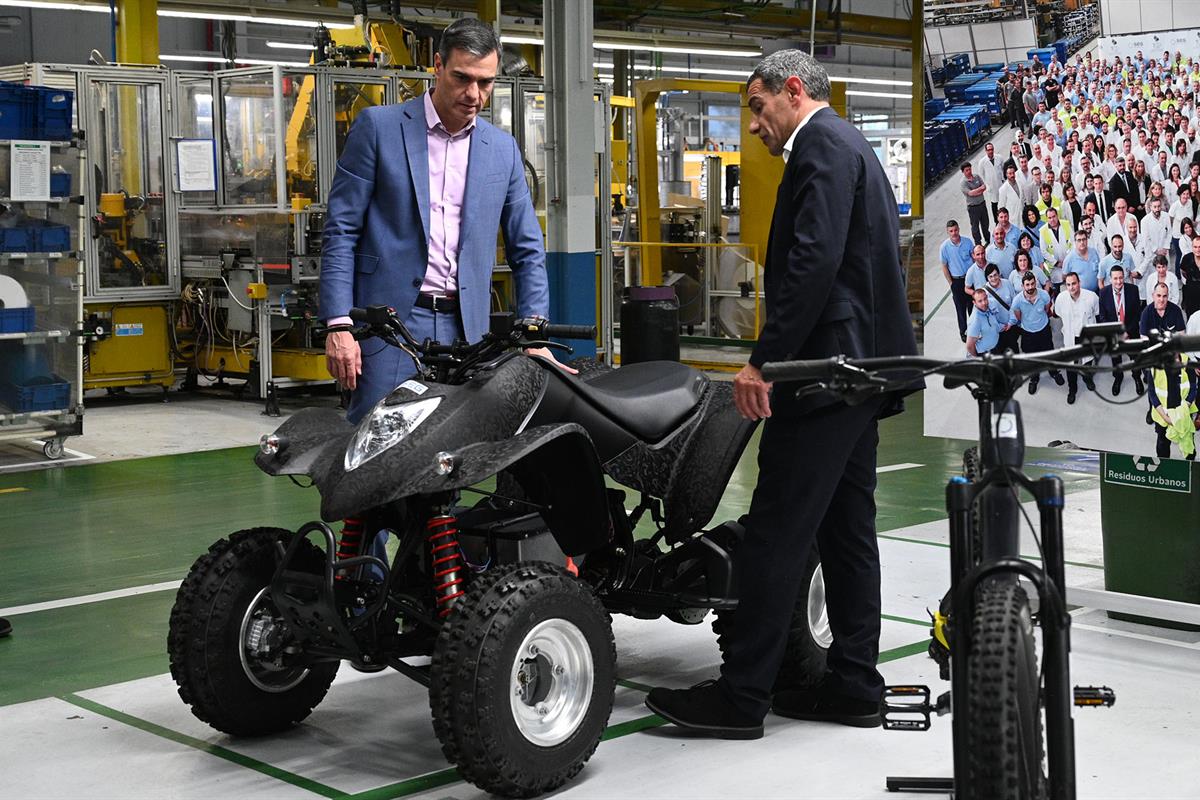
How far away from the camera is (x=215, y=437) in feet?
32.7

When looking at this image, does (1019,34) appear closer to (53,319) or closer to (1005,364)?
(1005,364)

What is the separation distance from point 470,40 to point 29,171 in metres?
5.66

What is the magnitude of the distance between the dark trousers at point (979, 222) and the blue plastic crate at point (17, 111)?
598 cm

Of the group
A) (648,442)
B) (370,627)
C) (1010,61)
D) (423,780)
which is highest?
(1010,61)

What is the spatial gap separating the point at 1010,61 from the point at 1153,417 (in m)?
1.23

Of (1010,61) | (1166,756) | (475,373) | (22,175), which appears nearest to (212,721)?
(475,373)

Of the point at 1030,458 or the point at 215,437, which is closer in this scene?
the point at 1030,458

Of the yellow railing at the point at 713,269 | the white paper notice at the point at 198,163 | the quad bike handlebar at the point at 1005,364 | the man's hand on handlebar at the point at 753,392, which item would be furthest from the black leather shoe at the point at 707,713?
the yellow railing at the point at 713,269

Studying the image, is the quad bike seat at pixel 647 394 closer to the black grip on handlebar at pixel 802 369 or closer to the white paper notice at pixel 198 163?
the black grip on handlebar at pixel 802 369

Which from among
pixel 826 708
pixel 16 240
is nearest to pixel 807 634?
pixel 826 708

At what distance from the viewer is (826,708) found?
156 inches

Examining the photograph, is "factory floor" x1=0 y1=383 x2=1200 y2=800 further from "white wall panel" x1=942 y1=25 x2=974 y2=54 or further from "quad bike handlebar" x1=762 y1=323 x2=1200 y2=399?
"white wall panel" x1=942 y1=25 x2=974 y2=54

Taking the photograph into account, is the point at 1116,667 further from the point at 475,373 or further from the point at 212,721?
the point at 212,721

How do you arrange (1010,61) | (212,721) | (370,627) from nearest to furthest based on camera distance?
(370,627)
(212,721)
(1010,61)
